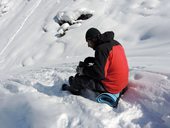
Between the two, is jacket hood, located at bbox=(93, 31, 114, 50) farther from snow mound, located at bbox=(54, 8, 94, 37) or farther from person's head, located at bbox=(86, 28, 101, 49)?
snow mound, located at bbox=(54, 8, 94, 37)

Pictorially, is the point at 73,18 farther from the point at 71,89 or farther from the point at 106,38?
the point at 106,38

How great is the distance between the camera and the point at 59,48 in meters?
13.0

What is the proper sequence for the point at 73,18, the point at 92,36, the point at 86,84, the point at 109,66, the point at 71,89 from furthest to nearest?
the point at 73,18 < the point at 71,89 < the point at 86,84 < the point at 92,36 < the point at 109,66

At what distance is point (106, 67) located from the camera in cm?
525

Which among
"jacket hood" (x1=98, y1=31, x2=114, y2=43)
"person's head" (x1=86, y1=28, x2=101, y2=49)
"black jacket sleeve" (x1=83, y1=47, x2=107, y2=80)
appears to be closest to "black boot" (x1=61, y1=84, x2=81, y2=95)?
"black jacket sleeve" (x1=83, y1=47, x2=107, y2=80)

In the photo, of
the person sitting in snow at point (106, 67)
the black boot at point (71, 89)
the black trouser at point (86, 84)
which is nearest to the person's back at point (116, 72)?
the person sitting in snow at point (106, 67)

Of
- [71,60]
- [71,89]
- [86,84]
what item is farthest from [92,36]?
[71,60]

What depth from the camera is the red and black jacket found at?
520 centimetres

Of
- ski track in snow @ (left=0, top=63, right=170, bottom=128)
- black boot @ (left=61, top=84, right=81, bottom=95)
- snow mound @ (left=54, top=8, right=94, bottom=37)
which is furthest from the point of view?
snow mound @ (left=54, top=8, right=94, bottom=37)

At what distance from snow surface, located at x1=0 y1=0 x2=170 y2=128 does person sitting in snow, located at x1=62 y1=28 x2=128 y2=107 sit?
214 millimetres

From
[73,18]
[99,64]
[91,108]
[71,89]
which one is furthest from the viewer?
[73,18]

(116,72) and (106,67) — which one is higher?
(106,67)

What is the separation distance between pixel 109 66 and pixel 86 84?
1.76 ft

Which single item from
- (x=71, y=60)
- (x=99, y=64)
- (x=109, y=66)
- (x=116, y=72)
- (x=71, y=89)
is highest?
(x=99, y=64)
